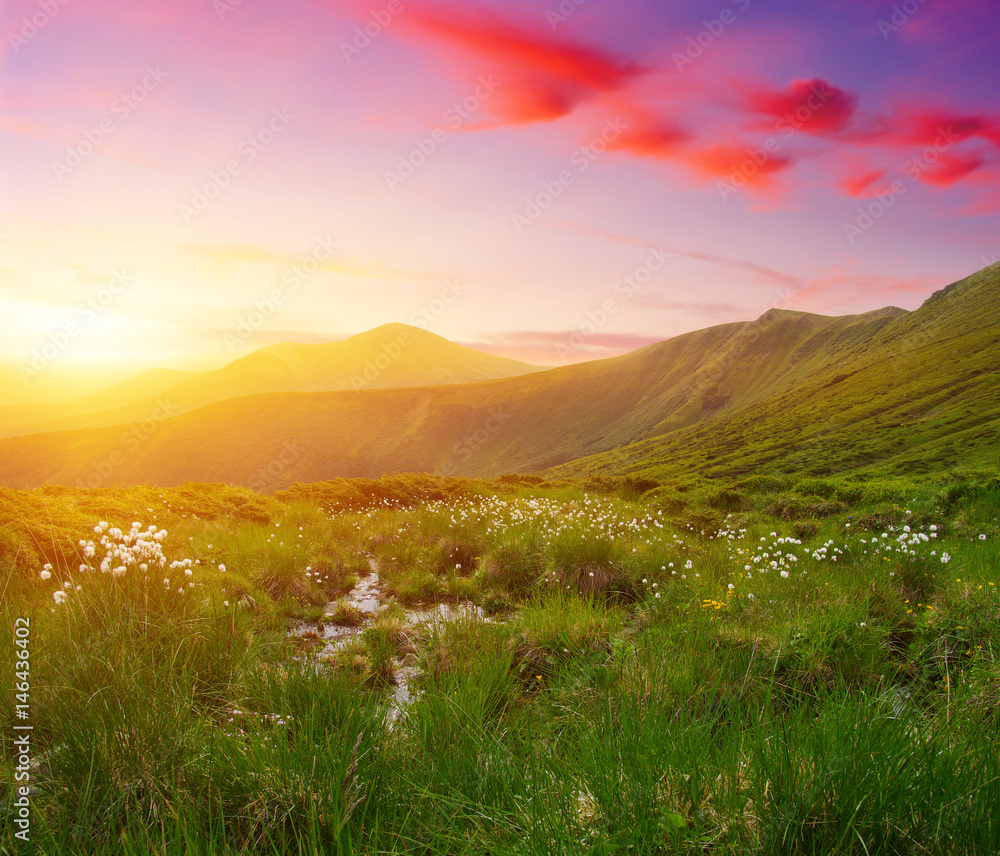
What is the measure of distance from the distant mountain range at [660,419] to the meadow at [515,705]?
1170 inches

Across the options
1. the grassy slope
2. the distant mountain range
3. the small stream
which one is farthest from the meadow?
the distant mountain range

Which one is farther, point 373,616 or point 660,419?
point 660,419

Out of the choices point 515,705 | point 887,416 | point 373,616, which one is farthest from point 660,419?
point 515,705

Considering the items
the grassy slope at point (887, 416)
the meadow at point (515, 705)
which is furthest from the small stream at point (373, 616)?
the grassy slope at point (887, 416)

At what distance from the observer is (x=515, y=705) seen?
3857 mm

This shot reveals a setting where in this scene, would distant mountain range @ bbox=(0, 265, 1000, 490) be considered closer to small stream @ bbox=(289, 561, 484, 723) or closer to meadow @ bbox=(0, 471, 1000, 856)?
small stream @ bbox=(289, 561, 484, 723)

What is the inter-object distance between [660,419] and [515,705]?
5487 inches

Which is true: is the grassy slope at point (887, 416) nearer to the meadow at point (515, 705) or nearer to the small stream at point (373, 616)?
the meadow at point (515, 705)

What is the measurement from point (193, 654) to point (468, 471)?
127 m

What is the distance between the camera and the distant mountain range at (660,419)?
52875mm

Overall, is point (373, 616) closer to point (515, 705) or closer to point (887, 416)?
point (515, 705)

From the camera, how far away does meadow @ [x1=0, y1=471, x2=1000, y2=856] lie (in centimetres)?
195

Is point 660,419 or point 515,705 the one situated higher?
point 660,419

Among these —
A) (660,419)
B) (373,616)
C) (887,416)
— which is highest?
(660,419)
